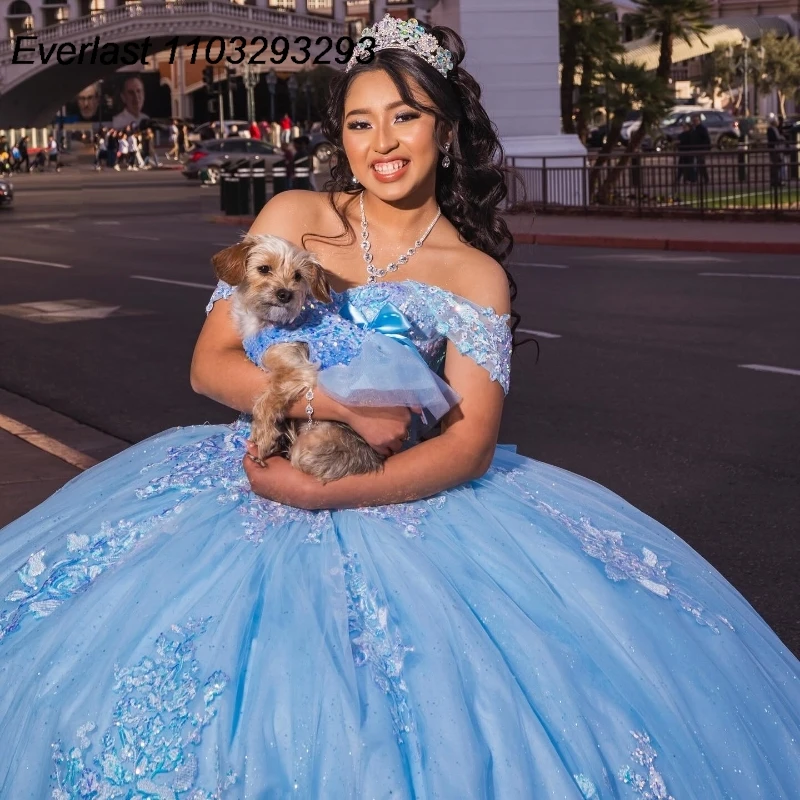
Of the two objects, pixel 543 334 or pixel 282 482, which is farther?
pixel 543 334

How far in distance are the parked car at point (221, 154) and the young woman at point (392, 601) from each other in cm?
5058

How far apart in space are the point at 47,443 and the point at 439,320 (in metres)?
5.13

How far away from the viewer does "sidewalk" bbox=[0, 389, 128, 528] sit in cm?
677

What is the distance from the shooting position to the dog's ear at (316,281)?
3.17m

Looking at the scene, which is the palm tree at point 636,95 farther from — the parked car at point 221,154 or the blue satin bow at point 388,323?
the parked car at point 221,154

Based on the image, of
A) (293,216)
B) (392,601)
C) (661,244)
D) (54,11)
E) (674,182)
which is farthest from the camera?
(54,11)

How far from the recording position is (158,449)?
147 inches

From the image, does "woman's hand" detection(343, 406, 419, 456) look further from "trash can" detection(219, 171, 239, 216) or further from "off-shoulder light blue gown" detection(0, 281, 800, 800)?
"trash can" detection(219, 171, 239, 216)

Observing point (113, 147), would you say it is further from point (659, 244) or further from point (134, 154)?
point (659, 244)

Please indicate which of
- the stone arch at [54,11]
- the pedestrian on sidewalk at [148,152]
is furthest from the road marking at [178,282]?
the stone arch at [54,11]

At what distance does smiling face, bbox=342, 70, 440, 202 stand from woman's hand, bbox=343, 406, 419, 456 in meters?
0.72

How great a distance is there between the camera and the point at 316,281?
3188 millimetres

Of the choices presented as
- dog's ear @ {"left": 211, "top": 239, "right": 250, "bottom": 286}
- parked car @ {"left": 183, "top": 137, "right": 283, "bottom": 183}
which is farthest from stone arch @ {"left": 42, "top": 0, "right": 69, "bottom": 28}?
dog's ear @ {"left": 211, "top": 239, "right": 250, "bottom": 286}

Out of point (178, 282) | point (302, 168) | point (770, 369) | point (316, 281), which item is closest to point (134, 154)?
point (302, 168)
